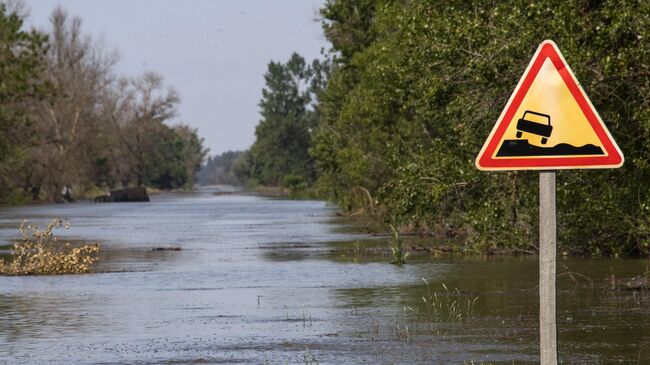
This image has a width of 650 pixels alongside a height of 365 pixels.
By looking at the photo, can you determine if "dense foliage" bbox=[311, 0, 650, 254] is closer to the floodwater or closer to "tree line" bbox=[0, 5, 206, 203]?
the floodwater

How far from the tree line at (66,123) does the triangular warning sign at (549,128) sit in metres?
58.0

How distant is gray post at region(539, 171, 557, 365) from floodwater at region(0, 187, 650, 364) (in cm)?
596

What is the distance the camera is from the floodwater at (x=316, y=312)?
1369 centimetres

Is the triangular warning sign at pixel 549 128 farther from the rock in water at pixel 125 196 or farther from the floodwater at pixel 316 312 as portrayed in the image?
the rock in water at pixel 125 196

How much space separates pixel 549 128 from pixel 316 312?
11725mm

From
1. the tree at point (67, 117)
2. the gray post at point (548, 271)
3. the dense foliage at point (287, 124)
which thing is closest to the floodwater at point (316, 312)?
the gray post at point (548, 271)

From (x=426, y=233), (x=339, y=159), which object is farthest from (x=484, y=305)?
(x=339, y=159)

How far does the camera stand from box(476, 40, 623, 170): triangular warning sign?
22.6 feet

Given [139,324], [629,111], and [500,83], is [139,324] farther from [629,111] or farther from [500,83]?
[629,111]

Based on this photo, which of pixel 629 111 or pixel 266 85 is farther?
pixel 266 85

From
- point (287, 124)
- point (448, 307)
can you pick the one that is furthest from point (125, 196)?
point (448, 307)

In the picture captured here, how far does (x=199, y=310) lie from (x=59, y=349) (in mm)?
4833

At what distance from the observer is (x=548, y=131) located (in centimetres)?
696

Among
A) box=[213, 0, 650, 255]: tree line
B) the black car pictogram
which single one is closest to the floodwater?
box=[213, 0, 650, 255]: tree line
